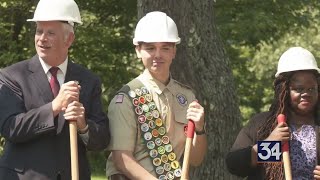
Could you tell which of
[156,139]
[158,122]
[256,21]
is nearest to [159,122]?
[158,122]

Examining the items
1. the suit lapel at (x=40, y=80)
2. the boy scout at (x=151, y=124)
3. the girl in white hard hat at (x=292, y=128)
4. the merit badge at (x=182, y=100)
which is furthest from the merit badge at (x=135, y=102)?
the girl in white hard hat at (x=292, y=128)

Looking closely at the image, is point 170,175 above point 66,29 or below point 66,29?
below

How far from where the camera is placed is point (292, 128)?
6.06 m

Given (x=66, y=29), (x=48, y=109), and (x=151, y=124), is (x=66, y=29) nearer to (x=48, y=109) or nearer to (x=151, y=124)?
(x=48, y=109)

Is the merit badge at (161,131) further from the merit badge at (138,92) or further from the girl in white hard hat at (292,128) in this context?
the girl in white hard hat at (292,128)

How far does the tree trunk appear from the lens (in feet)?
31.7

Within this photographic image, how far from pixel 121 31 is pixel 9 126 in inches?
538

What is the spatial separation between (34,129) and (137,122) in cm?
72

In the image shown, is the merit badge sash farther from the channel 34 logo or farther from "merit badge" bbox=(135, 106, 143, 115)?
the channel 34 logo

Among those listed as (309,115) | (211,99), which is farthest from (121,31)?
(309,115)

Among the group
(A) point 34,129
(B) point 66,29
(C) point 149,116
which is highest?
(B) point 66,29

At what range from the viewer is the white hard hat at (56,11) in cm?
568

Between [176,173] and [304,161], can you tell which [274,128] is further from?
[176,173]

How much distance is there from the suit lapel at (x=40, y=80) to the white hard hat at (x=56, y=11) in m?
0.30
